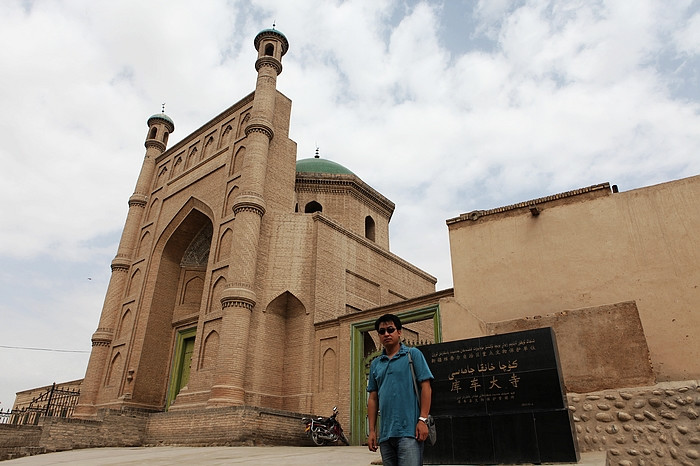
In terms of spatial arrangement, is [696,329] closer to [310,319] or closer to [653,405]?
[653,405]

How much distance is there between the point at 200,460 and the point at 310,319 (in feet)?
19.8

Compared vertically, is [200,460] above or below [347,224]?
below

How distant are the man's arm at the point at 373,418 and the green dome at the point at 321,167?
15.7m

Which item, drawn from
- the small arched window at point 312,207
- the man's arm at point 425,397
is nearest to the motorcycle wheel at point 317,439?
the man's arm at point 425,397

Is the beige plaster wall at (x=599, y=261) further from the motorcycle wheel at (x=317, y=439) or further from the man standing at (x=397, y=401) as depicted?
the man standing at (x=397, y=401)

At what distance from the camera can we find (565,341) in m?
5.98

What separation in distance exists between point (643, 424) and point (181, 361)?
520 inches

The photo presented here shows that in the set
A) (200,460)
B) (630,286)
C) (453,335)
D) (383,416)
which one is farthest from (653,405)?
(200,460)

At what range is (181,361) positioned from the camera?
1505 cm

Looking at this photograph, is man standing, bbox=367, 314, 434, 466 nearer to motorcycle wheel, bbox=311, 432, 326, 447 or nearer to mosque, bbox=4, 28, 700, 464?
mosque, bbox=4, 28, 700, 464

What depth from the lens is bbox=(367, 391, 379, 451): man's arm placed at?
2.68 m

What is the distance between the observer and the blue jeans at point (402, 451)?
2.41 m

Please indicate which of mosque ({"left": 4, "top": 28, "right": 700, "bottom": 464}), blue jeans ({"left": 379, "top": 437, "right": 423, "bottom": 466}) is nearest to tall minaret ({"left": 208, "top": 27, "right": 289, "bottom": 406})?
mosque ({"left": 4, "top": 28, "right": 700, "bottom": 464})

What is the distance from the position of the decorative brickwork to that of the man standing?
347 cm
